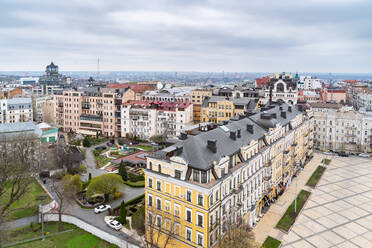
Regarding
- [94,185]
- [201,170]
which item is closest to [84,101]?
[94,185]

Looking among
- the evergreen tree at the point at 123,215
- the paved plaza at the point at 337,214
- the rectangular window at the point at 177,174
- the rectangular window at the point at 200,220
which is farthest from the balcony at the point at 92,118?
the rectangular window at the point at 200,220

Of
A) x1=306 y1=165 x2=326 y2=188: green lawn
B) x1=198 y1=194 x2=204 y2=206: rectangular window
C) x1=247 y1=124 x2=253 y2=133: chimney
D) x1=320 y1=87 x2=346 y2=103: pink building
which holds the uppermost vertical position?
x1=320 y1=87 x2=346 y2=103: pink building

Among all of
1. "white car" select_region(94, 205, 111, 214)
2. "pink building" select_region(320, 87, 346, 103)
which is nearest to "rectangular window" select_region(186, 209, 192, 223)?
"white car" select_region(94, 205, 111, 214)

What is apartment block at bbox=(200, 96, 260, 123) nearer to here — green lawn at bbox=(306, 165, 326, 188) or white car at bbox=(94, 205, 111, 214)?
green lawn at bbox=(306, 165, 326, 188)

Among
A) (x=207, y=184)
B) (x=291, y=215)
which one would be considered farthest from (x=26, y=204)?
(x=291, y=215)

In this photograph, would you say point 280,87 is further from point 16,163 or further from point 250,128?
point 16,163

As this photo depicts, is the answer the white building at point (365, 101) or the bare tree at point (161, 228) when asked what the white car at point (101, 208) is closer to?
the bare tree at point (161, 228)
